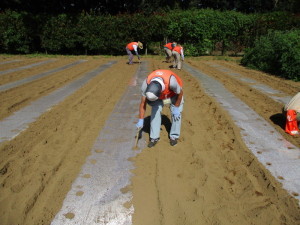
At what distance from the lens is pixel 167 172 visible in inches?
156

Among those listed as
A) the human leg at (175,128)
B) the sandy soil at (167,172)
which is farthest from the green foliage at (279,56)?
the human leg at (175,128)

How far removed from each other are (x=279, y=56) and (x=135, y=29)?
10.5 metres

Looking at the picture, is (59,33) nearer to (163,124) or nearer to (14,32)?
(14,32)

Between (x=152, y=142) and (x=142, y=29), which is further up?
(x=142, y=29)

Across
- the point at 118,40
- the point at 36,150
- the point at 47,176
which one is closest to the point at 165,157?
the point at 47,176

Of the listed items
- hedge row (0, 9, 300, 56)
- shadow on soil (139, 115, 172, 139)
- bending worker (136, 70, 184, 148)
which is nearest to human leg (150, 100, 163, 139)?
bending worker (136, 70, 184, 148)

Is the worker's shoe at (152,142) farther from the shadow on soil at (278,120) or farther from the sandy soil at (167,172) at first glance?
the shadow on soil at (278,120)

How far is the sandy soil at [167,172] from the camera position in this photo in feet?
10.3

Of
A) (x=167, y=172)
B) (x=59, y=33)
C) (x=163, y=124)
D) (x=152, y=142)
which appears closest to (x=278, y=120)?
(x=163, y=124)

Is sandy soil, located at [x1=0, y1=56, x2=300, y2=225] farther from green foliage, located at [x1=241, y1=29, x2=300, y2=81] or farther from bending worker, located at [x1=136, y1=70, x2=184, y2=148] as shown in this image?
green foliage, located at [x1=241, y1=29, x2=300, y2=81]

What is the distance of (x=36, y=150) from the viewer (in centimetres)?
457

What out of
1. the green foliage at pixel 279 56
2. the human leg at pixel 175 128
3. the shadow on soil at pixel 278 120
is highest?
the green foliage at pixel 279 56

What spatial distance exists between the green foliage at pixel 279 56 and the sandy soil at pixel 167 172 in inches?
166

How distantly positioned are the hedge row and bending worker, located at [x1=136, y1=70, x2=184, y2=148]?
1526 centimetres
